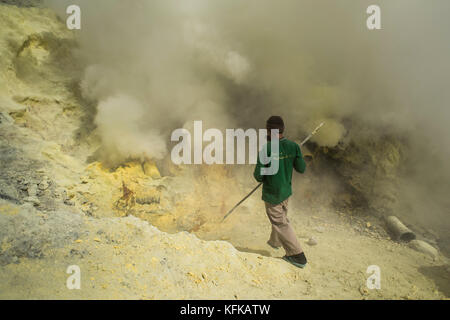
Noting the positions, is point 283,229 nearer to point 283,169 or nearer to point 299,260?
point 299,260

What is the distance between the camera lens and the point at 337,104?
4824mm

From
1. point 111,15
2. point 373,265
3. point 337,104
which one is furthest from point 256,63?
point 373,265

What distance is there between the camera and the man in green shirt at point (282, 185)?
8.73ft

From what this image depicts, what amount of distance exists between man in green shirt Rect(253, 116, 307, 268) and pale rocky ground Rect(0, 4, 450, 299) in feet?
0.58

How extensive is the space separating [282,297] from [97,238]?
1.69 m

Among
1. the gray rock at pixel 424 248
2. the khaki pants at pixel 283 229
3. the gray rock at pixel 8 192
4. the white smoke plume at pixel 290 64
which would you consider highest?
the white smoke plume at pixel 290 64

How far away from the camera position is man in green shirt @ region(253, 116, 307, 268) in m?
2.66

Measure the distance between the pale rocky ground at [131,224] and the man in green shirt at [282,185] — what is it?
18 centimetres

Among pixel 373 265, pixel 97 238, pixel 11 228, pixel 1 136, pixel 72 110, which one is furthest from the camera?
pixel 72 110

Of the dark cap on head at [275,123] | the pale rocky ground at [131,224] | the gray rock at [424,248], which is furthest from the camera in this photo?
the gray rock at [424,248]

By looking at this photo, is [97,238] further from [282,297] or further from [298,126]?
[298,126]

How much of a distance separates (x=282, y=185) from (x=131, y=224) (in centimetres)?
161
